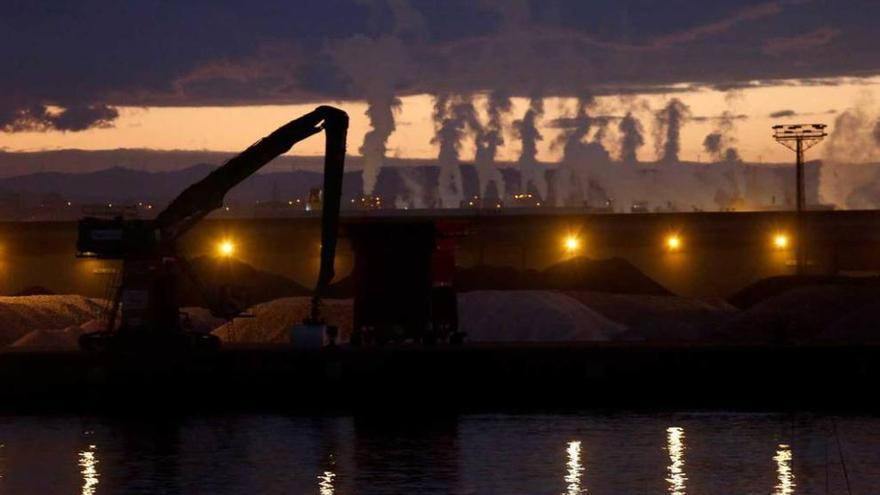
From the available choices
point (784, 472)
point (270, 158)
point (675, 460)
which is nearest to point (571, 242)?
point (270, 158)

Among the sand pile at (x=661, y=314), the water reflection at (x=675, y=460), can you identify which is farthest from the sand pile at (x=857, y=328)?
the water reflection at (x=675, y=460)

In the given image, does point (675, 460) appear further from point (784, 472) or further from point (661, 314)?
point (661, 314)

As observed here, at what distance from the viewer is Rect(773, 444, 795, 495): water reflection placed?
114ft

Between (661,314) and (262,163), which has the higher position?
(262,163)

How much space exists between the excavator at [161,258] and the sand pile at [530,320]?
335 inches

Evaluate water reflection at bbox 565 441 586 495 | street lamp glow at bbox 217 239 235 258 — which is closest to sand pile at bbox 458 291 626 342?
water reflection at bbox 565 441 586 495

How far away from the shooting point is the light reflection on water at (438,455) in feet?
118

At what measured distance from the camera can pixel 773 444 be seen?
137ft

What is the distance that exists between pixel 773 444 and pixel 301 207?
407 ft

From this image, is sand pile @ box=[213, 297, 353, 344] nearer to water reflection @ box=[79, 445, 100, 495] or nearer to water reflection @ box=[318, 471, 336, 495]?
water reflection @ box=[79, 445, 100, 495]

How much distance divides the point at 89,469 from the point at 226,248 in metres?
51.0

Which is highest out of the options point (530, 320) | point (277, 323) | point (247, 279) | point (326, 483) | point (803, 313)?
point (247, 279)

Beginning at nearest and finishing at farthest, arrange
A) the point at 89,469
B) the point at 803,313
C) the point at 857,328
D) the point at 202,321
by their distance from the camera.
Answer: the point at 89,469 → the point at 857,328 → the point at 803,313 → the point at 202,321

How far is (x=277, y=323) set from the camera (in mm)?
63500
